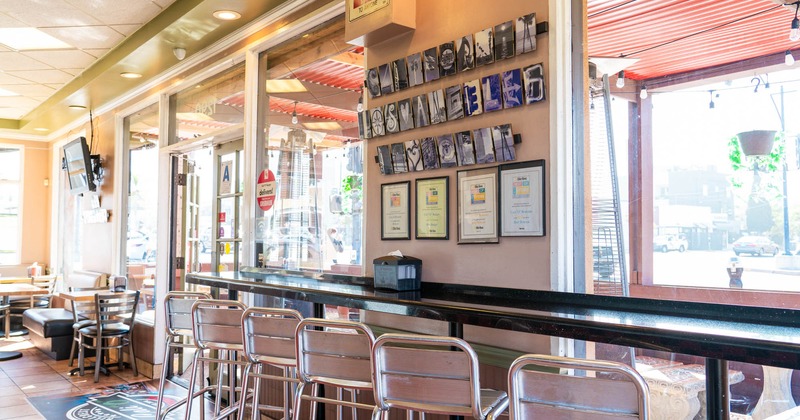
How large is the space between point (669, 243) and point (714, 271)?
0.19 meters

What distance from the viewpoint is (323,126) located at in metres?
3.66

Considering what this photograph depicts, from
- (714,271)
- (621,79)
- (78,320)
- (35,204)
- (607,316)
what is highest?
(621,79)

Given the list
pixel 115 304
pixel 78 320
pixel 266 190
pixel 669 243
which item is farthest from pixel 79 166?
pixel 669 243

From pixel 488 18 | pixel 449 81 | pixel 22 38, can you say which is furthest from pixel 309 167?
pixel 22 38

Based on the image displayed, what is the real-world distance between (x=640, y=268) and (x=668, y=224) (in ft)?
0.61

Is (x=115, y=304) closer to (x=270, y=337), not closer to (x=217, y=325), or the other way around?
(x=217, y=325)

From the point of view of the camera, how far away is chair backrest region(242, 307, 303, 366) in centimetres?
240

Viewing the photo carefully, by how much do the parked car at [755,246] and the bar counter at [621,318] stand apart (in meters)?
0.20

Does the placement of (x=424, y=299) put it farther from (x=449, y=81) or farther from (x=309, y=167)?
(x=309, y=167)

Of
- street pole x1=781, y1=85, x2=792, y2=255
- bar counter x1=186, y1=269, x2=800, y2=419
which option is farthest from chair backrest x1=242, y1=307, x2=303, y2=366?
street pole x1=781, y1=85, x2=792, y2=255

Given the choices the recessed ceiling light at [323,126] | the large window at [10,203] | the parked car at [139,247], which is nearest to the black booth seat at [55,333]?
the parked car at [139,247]

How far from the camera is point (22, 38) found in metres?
4.95

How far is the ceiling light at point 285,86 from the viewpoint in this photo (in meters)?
3.96

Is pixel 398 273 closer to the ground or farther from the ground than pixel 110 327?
farther from the ground
